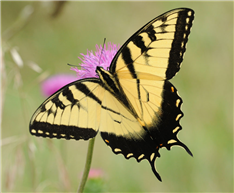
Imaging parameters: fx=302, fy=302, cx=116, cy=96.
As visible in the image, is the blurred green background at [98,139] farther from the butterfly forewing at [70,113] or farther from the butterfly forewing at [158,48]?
the butterfly forewing at [158,48]

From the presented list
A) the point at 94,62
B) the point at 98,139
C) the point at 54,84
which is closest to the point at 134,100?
the point at 94,62

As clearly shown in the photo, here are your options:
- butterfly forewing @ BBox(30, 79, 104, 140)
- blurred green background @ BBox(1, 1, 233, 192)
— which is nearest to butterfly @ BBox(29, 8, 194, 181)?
butterfly forewing @ BBox(30, 79, 104, 140)

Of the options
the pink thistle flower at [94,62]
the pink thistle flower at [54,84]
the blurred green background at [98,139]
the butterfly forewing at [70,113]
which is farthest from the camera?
the pink thistle flower at [54,84]

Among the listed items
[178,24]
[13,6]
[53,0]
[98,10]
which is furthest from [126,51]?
[13,6]

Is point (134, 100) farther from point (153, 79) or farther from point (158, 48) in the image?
point (158, 48)

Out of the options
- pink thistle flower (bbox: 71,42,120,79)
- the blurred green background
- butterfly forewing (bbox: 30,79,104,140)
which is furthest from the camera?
the blurred green background

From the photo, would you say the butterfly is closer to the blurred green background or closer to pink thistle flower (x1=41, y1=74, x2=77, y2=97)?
the blurred green background

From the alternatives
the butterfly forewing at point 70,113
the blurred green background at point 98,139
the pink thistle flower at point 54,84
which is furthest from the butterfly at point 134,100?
the pink thistle flower at point 54,84
